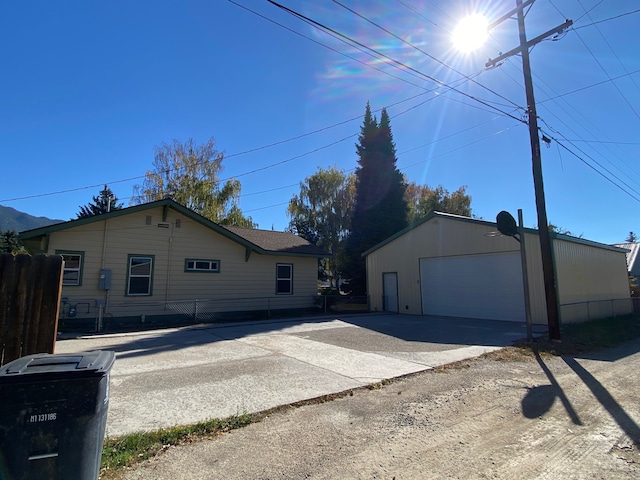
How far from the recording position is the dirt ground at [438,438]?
3.19 metres

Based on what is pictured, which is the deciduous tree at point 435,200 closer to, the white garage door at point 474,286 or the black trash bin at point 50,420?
the white garage door at point 474,286

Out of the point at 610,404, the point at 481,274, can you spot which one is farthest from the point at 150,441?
the point at 481,274

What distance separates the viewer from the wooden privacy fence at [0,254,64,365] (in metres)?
3.48

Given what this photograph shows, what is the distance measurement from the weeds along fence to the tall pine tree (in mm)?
12674

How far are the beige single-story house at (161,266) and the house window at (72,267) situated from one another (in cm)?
3

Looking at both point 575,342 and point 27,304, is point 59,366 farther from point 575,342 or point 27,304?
point 575,342

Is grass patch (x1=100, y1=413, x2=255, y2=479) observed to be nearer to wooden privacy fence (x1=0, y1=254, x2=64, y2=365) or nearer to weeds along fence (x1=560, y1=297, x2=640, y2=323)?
wooden privacy fence (x1=0, y1=254, x2=64, y2=365)

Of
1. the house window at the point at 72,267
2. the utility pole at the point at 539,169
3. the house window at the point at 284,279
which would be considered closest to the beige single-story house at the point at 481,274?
the utility pole at the point at 539,169

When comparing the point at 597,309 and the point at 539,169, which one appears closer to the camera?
the point at 539,169

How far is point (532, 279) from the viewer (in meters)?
13.6

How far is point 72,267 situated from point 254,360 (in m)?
8.69

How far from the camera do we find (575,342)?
9.76 m

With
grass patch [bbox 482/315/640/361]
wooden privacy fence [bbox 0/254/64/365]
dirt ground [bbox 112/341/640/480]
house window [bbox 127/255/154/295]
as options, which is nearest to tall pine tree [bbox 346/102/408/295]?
grass patch [bbox 482/315/640/361]

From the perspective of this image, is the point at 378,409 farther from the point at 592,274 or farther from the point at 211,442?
the point at 592,274
